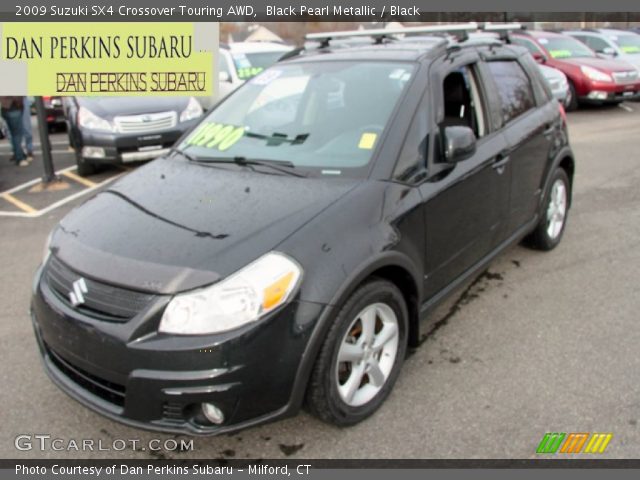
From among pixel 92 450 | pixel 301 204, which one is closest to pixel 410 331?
pixel 301 204

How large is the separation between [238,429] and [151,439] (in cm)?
64

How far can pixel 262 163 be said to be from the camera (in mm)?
3213

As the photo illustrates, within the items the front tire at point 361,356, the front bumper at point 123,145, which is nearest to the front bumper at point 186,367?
the front tire at point 361,356

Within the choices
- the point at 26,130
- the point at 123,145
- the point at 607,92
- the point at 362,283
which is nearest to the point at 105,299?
the point at 362,283

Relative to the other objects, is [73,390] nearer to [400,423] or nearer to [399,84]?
[400,423]

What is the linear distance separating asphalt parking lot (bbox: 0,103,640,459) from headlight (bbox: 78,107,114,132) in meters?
3.24

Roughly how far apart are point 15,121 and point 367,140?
7.89 m

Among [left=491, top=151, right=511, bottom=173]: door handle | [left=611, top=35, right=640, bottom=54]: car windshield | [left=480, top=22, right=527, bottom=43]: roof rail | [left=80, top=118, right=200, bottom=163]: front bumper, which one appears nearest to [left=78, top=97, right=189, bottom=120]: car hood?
[left=80, top=118, right=200, bottom=163]: front bumper

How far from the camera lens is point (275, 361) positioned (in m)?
2.36

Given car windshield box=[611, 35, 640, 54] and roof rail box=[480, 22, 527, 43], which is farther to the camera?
car windshield box=[611, 35, 640, 54]

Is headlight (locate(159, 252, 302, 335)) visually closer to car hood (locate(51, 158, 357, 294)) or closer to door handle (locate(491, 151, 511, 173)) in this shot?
car hood (locate(51, 158, 357, 294))

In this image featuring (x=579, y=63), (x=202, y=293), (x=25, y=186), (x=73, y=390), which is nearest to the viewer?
(x=202, y=293)

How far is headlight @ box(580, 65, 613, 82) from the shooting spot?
1284 cm

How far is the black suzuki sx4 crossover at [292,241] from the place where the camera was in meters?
2.32
